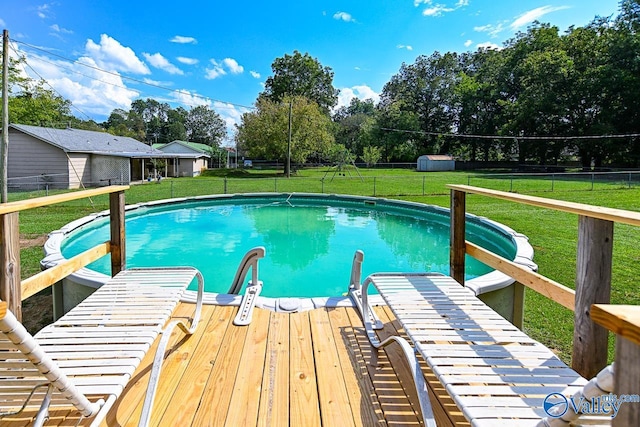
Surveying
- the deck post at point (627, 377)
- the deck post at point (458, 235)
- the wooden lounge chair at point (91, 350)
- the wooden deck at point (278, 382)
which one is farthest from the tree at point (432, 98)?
the deck post at point (627, 377)

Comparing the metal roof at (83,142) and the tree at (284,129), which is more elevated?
the tree at (284,129)

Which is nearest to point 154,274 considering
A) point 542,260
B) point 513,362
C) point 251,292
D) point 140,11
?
point 251,292

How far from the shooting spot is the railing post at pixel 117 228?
311cm

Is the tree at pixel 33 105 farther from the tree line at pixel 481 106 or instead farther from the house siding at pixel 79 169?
the house siding at pixel 79 169

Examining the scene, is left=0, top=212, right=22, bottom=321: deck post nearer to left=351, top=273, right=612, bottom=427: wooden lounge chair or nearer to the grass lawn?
left=351, top=273, right=612, bottom=427: wooden lounge chair

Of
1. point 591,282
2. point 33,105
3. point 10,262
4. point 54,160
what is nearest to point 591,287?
point 591,282

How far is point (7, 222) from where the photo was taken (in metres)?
1.90

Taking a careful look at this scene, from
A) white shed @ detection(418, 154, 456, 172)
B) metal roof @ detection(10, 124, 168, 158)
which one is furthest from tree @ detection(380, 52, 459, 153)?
metal roof @ detection(10, 124, 168, 158)

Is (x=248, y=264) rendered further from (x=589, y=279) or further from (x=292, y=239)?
(x=292, y=239)

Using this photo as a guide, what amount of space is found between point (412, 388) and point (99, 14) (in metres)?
25.8

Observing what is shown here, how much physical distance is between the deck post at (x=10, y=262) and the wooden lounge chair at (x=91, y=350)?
253 millimetres

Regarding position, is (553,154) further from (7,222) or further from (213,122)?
(213,122)

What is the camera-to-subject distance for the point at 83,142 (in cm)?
2016

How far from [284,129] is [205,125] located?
128 feet
